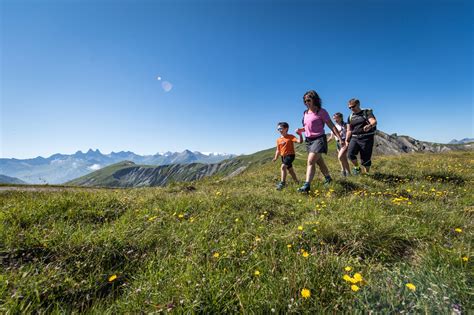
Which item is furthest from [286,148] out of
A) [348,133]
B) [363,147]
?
[363,147]

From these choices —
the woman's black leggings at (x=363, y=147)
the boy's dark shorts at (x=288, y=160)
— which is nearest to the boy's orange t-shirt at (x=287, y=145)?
the boy's dark shorts at (x=288, y=160)

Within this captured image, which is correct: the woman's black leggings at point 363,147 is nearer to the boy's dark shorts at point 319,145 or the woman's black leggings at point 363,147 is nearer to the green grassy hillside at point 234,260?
the boy's dark shorts at point 319,145

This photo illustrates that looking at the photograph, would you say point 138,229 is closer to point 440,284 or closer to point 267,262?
point 267,262

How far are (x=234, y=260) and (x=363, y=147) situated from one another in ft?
27.0

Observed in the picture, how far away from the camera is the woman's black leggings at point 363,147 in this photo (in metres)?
8.61

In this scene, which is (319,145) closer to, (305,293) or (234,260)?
(234,260)

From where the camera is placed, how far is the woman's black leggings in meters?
8.61

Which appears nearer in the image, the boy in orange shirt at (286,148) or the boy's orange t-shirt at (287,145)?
the boy in orange shirt at (286,148)

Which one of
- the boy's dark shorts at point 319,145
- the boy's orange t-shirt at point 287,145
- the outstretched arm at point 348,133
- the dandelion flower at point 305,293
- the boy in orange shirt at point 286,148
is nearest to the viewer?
the dandelion flower at point 305,293

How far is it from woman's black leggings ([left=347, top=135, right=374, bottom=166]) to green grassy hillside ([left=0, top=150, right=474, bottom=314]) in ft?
15.2

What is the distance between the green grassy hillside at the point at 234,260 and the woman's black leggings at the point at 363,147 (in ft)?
15.2

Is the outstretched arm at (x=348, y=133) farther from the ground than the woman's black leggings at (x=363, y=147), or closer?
farther from the ground

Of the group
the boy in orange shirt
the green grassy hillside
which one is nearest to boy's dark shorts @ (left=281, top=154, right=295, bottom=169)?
the boy in orange shirt

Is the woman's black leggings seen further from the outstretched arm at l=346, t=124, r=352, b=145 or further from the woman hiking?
the woman hiking
